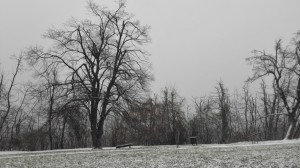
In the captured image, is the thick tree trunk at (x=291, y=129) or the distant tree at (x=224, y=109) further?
the distant tree at (x=224, y=109)

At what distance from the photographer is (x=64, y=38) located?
3306 centimetres

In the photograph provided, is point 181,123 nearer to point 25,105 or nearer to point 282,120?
point 282,120

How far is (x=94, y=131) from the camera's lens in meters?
31.6

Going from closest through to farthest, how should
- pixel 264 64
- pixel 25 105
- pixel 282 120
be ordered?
1. pixel 264 64
2. pixel 25 105
3. pixel 282 120

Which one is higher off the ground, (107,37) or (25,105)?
(107,37)

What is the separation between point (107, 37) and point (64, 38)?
4217 millimetres

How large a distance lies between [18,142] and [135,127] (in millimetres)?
29672

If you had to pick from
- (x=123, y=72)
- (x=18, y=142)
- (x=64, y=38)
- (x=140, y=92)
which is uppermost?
(x=64, y=38)

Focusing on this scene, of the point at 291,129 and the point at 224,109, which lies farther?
the point at 224,109

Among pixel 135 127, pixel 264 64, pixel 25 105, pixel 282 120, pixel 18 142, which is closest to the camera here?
pixel 135 127

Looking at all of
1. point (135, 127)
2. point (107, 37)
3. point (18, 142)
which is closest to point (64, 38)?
point (107, 37)

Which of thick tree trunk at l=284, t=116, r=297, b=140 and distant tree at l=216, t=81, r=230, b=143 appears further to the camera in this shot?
distant tree at l=216, t=81, r=230, b=143

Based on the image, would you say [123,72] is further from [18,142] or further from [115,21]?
[18,142]

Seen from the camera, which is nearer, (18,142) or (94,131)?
(94,131)
